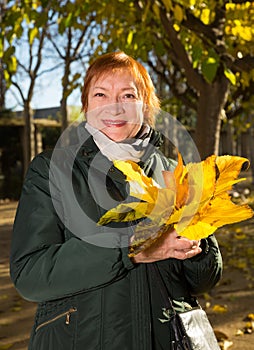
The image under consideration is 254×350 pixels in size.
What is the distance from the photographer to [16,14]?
17.5 feet

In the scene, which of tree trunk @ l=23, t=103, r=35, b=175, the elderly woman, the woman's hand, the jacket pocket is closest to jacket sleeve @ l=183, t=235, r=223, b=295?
the elderly woman

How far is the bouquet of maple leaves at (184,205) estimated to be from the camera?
1.46 m

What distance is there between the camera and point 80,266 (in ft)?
→ 5.14

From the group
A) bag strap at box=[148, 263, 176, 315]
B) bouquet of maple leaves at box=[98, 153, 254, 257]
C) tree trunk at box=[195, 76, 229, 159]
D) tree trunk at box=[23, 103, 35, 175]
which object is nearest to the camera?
bouquet of maple leaves at box=[98, 153, 254, 257]

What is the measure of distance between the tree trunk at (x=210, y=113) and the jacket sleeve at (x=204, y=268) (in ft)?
14.3

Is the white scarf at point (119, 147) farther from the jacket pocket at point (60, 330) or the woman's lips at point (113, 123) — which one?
the jacket pocket at point (60, 330)

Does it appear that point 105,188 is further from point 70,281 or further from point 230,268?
point 230,268

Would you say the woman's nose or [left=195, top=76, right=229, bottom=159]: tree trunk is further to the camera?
[left=195, top=76, right=229, bottom=159]: tree trunk

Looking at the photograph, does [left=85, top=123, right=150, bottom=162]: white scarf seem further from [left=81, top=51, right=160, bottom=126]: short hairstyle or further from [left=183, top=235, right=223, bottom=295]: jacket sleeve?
[left=183, top=235, right=223, bottom=295]: jacket sleeve

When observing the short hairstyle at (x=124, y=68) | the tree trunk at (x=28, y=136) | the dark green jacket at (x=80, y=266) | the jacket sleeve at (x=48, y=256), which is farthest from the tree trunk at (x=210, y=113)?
the tree trunk at (x=28, y=136)

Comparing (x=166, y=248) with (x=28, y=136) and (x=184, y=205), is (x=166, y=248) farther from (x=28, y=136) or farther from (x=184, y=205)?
(x=28, y=136)

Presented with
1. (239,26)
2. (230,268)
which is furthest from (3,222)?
(239,26)

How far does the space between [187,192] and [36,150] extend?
16.9m

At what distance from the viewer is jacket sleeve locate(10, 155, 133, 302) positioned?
1.56m
